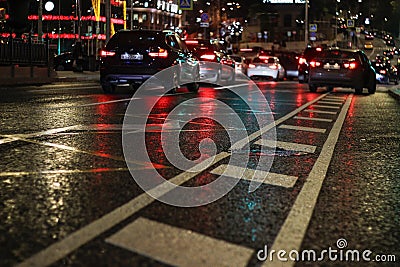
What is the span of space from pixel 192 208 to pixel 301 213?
0.79 meters

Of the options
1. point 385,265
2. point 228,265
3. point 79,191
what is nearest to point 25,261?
point 228,265

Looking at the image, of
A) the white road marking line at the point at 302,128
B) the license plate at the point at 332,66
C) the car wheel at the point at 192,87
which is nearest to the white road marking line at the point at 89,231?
the white road marking line at the point at 302,128

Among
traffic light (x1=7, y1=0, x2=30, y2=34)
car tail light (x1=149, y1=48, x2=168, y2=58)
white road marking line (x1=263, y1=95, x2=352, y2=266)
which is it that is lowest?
white road marking line (x1=263, y1=95, x2=352, y2=266)

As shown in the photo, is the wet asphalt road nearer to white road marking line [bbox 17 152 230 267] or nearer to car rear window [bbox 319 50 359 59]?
white road marking line [bbox 17 152 230 267]

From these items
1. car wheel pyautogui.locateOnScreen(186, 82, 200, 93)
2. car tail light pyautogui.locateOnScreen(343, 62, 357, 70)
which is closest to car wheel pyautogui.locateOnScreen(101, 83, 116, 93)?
car wheel pyautogui.locateOnScreen(186, 82, 200, 93)

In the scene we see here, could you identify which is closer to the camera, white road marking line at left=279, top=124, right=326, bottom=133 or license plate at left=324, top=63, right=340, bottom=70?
white road marking line at left=279, top=124, right=326, bottom=133

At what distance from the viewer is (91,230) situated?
3.91 meters

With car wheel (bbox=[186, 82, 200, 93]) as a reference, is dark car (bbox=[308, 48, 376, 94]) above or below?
above

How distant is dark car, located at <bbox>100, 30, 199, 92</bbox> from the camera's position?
51.1ft

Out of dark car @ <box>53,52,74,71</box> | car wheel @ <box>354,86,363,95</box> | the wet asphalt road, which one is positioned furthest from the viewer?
dark car @ <box>53,52,74,71</box>

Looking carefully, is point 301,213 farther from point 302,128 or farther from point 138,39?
point 138,39

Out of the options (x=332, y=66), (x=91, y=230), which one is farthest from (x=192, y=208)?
(x=332, y=66)

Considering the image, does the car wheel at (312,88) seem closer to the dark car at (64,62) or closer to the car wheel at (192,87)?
the car wheel at (192,87)

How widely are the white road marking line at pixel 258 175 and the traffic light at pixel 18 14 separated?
60.2 feet
